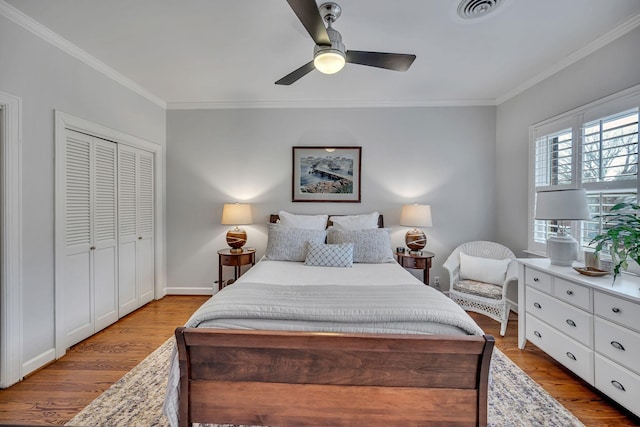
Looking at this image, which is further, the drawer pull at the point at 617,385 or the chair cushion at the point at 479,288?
the chair cushion at the point at 479,288

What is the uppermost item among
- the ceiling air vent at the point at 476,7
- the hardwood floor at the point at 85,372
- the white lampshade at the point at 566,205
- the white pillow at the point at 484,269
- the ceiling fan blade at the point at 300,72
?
the ceiling air vent at the point at 476,7

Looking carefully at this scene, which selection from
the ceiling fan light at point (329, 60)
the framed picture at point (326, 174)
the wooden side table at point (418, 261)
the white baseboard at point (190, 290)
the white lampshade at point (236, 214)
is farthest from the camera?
the white baseboard at point (190, 290)

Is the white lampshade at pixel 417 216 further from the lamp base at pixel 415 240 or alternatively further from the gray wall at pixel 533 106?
the gray wall at pixel 533 106

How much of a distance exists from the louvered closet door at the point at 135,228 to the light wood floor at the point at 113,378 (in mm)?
399

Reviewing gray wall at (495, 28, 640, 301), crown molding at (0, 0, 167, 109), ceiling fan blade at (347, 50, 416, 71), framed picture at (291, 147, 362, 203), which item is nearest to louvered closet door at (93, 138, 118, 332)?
crown molding at (0, 0, 167, 109)

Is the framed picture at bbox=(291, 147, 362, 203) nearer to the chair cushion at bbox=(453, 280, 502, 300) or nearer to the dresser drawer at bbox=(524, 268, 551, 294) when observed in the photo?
the chair cushion at bbox=(453, 280, 502, 300)

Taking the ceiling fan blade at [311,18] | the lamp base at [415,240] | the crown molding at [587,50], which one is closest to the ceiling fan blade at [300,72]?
the ceiling fan blade at [311,18]

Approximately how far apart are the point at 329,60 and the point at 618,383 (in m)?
2.74

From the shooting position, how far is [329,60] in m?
1.73

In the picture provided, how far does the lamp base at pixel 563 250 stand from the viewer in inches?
87.6

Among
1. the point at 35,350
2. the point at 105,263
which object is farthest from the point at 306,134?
the point at 35,350

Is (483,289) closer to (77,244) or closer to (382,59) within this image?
(382,59)

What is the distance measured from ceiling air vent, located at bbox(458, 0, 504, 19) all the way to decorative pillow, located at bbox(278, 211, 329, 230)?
238cm

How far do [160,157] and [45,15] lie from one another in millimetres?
1789
